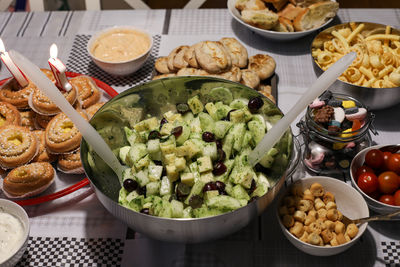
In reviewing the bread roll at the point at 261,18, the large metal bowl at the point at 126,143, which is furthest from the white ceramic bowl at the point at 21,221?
the bread roll at the point at 261,18

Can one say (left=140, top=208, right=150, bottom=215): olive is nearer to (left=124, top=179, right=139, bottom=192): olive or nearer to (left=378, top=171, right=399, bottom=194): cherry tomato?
(left=124, top=179, right=139, bottom=192): olive

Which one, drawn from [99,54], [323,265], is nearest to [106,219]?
[323,265]

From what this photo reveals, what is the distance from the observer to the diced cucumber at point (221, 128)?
116 cm

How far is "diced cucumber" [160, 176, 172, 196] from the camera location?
1060mm

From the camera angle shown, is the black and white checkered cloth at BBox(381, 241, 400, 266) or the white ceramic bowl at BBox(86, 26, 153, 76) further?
the white ceramic bowl at BBox(86, 26, 153, 76)

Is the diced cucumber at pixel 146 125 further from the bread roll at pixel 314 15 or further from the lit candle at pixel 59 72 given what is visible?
the bread roll at pixel 314 15

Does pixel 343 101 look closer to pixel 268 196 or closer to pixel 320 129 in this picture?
pixel 320 129

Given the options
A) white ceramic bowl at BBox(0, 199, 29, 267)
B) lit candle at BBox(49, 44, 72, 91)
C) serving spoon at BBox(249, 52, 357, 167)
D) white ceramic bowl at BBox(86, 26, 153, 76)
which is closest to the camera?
serving spoon at BBox(249, 52, 357, 167)

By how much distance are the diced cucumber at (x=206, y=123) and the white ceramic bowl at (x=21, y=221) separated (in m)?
0.55

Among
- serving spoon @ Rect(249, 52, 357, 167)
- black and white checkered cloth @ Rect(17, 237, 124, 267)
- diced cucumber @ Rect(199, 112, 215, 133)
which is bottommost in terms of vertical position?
black and white checkered cloth @ Rect(17, 237, 124, 267)

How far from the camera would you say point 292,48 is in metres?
1.83

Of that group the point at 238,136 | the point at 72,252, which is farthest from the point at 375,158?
the point at 72,252

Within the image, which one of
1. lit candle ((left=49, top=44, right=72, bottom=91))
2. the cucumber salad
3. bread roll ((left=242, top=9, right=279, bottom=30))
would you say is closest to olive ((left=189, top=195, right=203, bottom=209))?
the cucumber salad

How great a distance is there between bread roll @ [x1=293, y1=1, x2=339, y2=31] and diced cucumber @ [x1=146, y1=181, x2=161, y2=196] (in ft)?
3.52
